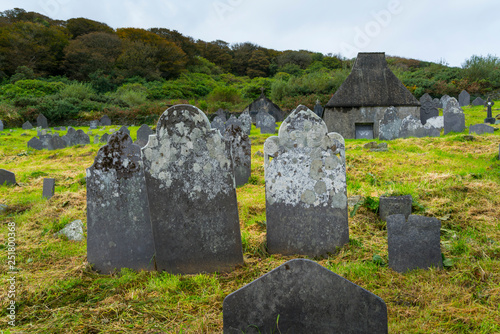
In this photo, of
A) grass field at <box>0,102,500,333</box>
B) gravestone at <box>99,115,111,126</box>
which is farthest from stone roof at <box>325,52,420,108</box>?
gravestone at <box>99,115,111,126</box>

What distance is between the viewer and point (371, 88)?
65.1 feet

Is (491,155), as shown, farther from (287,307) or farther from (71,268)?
(71,268)

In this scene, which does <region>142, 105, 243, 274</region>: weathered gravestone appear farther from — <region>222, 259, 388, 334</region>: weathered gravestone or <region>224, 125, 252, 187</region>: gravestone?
<region>224, 125, 252, 187</region>: gravestone

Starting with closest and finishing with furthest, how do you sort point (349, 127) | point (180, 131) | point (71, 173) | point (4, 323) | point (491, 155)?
point (4, 323)
point (180, 131)
point (491, 155)
point (71, 173)
point (349, 127)

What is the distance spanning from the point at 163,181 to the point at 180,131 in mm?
634

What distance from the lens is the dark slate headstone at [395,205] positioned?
4.59 m

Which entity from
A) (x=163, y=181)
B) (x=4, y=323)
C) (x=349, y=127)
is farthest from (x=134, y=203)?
(x=349, y=127)

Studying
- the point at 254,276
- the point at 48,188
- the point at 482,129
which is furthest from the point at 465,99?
the point at 48,188

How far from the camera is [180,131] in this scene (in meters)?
3.81

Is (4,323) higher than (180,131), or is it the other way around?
(180,131)

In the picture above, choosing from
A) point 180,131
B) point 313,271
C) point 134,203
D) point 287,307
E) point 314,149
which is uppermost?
point 180,131

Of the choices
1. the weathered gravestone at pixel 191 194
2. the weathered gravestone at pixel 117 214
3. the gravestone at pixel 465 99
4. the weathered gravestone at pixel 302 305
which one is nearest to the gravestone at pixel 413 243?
the weathered gravestone at pixel 302 305

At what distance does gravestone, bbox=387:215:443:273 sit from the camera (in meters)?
3.37

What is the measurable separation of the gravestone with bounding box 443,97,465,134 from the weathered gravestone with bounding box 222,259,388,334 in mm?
13848
